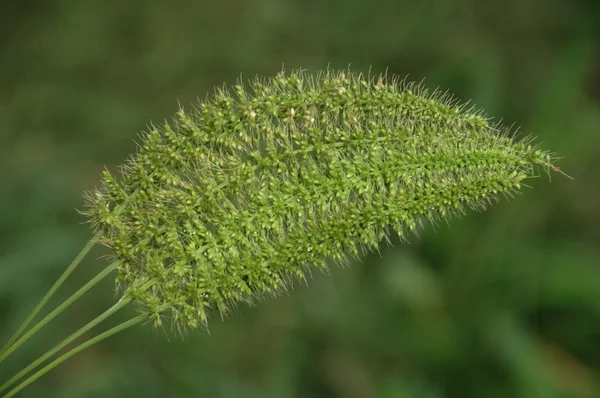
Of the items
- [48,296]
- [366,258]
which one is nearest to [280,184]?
[48,296]

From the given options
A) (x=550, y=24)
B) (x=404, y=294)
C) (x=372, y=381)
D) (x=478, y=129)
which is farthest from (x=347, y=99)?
(x=550, y=24)

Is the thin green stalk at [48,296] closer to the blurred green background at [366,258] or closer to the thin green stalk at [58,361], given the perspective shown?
the thin green stalk at [58,361]

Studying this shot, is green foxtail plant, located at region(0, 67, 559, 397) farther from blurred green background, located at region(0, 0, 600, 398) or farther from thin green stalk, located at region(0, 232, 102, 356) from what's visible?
blurred green background, located at region(0, 0, 600, 398)

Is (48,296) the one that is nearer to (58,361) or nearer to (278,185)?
(58,361)

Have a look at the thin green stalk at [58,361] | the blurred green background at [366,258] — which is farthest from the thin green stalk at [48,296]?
the blurred green background at [366,258]

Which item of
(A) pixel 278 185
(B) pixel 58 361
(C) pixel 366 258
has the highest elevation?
(C) pixel 366 258

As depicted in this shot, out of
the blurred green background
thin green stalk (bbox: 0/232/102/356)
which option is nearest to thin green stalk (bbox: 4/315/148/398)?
thin green stalk (bbox: 0/232/102/356)
